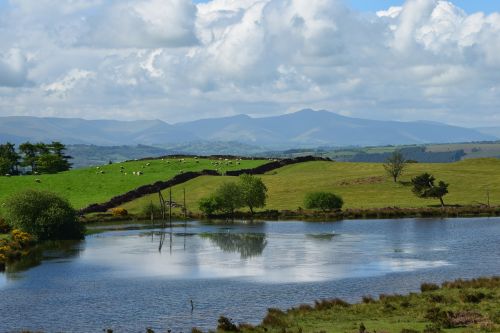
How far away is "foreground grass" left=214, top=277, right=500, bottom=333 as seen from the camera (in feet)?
153

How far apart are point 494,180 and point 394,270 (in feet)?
339

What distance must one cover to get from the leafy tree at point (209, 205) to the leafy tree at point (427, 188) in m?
42.5

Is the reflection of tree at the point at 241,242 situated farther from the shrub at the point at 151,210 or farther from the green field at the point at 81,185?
the green field at the point at 81,185

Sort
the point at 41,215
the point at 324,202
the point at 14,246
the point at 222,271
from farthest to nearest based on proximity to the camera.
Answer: the point at 324,202
the point at 41,215
the point at 14,246
the point at 222,271

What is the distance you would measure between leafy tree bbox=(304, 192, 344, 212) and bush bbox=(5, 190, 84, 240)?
50739 millimetres

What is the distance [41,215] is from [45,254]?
17081 millimetres

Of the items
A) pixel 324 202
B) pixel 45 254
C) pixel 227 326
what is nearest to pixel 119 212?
pixel 324 202

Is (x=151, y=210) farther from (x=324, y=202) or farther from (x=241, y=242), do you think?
(x=241, y=242)

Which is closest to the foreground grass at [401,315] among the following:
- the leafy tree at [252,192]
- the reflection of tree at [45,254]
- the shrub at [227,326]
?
the shrub at [227,326]

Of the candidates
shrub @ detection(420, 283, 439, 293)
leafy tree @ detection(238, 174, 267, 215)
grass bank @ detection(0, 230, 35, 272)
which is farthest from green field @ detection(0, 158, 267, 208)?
shrub @ detection(420, 283, 439, 293)

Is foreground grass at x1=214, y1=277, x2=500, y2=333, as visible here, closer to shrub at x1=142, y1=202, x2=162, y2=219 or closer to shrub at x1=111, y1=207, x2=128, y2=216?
shrub at x1=142, y1=202, x2=162, y2=219

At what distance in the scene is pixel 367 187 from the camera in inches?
6786

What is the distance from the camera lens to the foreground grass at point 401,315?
46500 mm

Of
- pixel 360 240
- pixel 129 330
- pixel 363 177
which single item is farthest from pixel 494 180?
pixel 129 330
